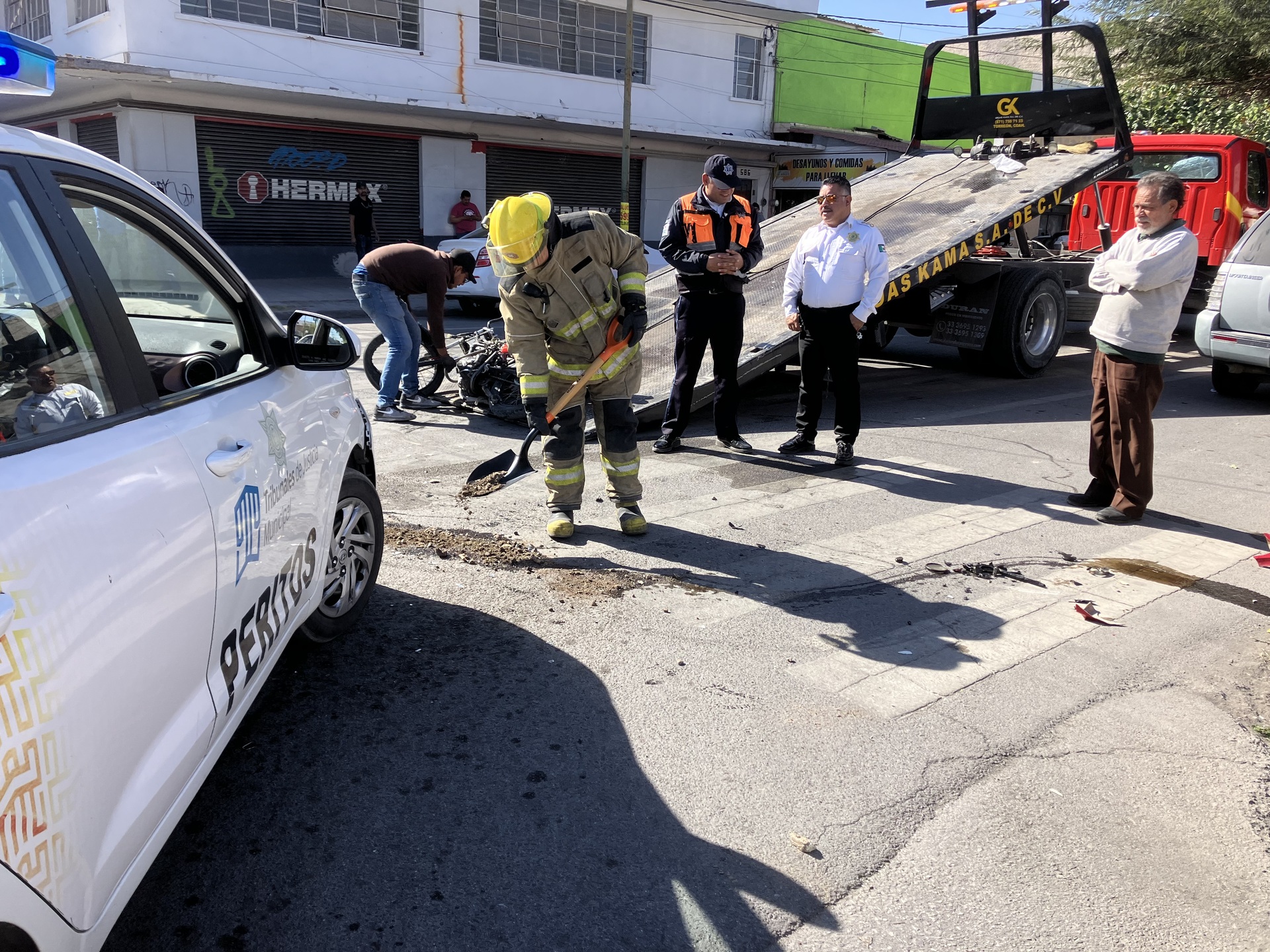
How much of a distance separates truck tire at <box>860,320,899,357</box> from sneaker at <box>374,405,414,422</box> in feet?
12.6

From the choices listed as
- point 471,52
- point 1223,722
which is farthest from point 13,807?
point 471,52

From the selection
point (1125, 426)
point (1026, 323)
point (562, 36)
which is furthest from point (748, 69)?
point (1125, 426)

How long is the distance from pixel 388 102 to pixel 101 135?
607 centimetres

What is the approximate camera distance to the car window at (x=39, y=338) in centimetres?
195

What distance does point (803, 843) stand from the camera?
2779mm

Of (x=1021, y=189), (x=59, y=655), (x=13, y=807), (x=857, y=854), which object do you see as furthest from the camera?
(x=1021, y=189)

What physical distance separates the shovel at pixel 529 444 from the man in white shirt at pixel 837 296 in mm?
1904

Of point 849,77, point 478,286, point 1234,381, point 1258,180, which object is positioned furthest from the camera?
point 849,77

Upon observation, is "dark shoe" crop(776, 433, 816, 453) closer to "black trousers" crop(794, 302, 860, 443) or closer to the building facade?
"black trousers" crop(794, 302, 860, 443)

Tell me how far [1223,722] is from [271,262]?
20.8 meters

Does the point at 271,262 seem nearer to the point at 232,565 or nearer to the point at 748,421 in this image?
the point at 748,421

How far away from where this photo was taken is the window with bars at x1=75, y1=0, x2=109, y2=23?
18.4 m

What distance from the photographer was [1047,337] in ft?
33.5

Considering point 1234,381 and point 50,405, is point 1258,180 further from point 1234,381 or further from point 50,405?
point 50,405
